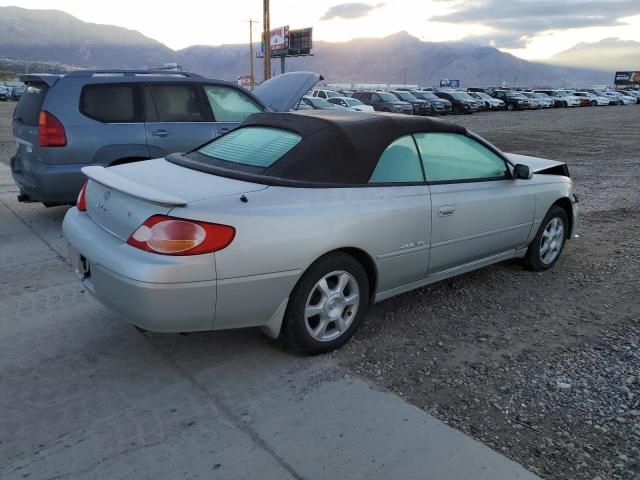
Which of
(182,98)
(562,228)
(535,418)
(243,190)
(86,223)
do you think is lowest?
(535,418)

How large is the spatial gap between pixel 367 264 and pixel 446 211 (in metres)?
0.77

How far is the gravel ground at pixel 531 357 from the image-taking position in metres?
2.73

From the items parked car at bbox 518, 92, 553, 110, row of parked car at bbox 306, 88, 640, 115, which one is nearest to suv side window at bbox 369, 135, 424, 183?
row of parked car at bbox 306, 88, 640, 115

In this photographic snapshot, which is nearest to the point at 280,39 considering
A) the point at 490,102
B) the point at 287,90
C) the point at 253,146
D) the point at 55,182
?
the point at 490,102

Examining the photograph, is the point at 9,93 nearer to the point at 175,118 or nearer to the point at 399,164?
the point at 175,118

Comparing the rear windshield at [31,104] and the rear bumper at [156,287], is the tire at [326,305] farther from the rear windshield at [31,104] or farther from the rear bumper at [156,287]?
the rear windshield at [31,104]

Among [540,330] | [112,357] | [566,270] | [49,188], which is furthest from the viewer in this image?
[49,188]

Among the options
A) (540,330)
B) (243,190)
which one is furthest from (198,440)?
(540,330)

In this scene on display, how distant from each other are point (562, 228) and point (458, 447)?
3292 millimetres

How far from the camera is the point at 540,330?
3.93 m

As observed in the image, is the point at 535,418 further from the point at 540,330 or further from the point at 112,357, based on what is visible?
the point at 112,357

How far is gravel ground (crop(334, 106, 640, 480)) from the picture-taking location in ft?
8.96

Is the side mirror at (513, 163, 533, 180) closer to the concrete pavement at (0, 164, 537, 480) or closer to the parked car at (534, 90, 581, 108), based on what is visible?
the concrete pavement at (0, 164, 537, 480)

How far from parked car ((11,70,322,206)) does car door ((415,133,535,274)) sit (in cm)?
350
